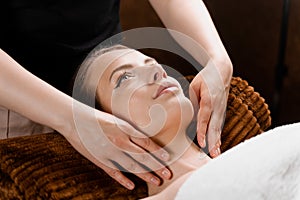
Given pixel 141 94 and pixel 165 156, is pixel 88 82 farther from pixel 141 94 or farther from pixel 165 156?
pixel 165 156

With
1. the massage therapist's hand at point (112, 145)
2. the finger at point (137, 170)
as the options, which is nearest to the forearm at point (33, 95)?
the massage therapist's hand at point (112, 145)

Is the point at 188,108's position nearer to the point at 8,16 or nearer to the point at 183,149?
the point at 183,149

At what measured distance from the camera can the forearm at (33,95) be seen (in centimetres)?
124

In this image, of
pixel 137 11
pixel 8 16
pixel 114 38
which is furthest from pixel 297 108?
pixel 8 16

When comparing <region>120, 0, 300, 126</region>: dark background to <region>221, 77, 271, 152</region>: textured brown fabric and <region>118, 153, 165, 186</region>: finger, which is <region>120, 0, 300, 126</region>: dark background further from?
<region>118, 153, 165, 186</region>: finger

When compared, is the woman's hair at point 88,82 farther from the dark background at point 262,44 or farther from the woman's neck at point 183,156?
the dark background at point 262,44

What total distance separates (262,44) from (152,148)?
5.34 feet

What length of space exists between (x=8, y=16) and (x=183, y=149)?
55cm

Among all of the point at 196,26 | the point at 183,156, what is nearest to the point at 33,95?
the point at 183,156

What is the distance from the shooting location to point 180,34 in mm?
1719

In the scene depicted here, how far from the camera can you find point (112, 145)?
1245 mm

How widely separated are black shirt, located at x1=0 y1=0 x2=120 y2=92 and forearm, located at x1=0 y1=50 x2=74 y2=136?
0.77 feet

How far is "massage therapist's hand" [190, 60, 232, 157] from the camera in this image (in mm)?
1421

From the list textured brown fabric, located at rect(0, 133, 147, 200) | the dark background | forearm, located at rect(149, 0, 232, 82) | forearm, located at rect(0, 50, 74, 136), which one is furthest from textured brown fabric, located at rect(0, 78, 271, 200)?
the dark background
